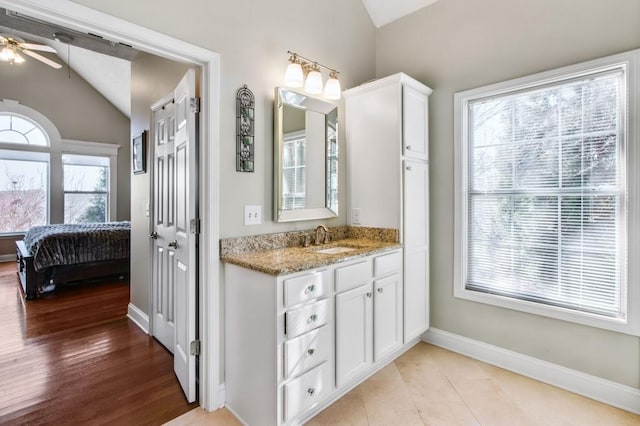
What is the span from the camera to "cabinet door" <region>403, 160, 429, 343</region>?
256cm

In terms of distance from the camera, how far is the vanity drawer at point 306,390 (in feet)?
5.48

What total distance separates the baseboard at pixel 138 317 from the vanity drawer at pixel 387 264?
7.55 feet

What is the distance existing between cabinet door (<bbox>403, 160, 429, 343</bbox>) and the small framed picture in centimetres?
245

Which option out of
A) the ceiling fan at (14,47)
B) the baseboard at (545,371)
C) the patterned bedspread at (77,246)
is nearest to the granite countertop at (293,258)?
the baseboard at (545,371)

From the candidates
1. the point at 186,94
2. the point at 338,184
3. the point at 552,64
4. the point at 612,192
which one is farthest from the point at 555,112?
the point at 186,94

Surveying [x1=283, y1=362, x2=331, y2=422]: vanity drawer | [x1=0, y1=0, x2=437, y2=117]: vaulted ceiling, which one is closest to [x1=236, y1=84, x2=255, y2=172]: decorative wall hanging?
[x1=283, y1=362, x2=331, y2=422]: vanity drawer

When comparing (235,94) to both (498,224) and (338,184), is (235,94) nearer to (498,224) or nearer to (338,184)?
(338,184)

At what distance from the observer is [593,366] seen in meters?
2.10

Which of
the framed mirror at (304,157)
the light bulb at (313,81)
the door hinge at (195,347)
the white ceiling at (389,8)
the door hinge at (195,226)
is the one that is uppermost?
the white ceiling at (389,8)

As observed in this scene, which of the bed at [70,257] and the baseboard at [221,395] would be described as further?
the bed at [70,257]

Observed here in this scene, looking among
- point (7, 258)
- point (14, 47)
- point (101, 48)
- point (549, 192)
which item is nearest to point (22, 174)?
point (7, 258)

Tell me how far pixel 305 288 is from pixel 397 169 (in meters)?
1.28

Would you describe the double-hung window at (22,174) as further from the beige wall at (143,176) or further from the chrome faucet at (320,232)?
the chrome faucet at (320,232)

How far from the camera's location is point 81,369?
2432 millimetres
